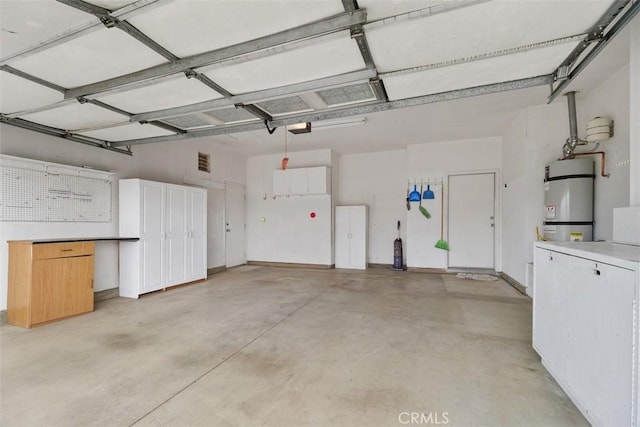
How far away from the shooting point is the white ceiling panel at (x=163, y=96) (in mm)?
2567

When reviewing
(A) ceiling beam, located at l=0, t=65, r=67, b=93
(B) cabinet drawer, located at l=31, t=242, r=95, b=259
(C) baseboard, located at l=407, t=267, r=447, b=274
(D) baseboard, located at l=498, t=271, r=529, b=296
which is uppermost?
(A) ceiling beam, located at l=0, t=65, r=67, b=93

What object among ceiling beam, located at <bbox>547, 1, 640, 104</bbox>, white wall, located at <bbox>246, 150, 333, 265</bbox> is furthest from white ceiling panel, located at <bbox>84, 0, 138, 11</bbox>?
white wall, located at <bbox>246, 150, 333, 265</bbox>

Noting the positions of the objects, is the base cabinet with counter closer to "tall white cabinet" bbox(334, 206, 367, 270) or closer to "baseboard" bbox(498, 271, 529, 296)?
"baseboard" bbox(498, 271, 529, 296)

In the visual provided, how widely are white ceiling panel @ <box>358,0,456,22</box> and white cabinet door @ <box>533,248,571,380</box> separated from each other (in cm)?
193

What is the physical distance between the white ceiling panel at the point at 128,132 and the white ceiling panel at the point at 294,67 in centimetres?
196

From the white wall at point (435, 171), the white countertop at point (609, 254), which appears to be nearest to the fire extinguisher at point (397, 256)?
the white wall at point (435, 171)

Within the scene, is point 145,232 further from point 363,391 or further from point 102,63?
point 363,391

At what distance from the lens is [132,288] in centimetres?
463

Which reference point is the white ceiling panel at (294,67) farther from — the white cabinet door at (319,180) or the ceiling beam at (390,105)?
the white cabinet door at (319,180)

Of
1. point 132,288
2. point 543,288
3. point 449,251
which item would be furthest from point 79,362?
point 449,251

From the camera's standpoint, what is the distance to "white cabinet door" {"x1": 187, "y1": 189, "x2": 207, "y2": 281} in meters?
5.53

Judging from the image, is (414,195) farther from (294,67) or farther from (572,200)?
(294,67)

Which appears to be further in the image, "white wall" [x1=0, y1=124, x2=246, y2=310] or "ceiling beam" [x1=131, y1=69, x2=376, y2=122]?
"white wall" [x1=0, y1=124, x2=246, y2=310]

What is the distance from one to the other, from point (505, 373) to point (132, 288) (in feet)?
17.0
